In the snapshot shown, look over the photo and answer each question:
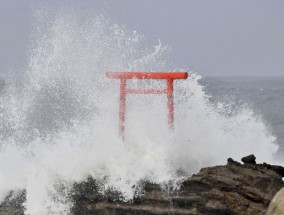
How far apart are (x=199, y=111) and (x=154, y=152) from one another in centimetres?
226

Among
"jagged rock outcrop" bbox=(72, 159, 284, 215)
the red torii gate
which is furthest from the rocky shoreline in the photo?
the red torii gate

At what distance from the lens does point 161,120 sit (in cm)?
916

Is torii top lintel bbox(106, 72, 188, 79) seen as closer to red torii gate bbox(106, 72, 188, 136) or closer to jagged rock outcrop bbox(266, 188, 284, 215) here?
red torii gate bbox(106, 72, 188, 136)

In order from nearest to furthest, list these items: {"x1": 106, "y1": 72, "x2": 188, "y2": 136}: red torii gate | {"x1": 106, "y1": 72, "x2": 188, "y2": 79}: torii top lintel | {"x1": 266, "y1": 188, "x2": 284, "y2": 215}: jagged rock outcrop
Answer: {"x1": 266, "y1": 188, "x2": 284, "y2": 215}: jagged rock outcrop, {"x1": 106, "y1": 72, "x2": 188, "y2": 79}: torii top lintel, {"x1": 106, "y1": 72, "x2": 188, "y2": 136}: red torii gate

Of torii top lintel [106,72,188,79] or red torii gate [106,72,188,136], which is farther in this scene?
red torii gate [106,72,188,136]

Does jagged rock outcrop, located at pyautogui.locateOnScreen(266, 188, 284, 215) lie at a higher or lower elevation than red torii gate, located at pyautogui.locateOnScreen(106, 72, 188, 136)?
lower

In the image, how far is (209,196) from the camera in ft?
22.9

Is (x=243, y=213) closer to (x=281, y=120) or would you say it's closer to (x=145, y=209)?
(x=145, y=209)

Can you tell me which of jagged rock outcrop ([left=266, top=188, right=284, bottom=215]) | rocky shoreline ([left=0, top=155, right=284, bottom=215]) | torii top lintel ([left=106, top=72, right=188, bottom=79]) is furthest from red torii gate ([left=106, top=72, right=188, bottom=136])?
jagged rock outcrop ([left=266, top=188, right=284, bottom=215])

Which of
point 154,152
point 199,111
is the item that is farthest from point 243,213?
point 199,111

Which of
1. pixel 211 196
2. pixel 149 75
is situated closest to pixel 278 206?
pixel 211 196

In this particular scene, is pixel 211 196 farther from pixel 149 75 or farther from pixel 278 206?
pixel 149 75

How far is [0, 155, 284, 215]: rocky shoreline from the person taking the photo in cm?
687

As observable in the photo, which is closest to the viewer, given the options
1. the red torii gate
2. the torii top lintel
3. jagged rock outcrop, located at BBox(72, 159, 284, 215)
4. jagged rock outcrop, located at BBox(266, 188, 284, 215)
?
jagged rock outcrop, located at BBox(266, 188, 284, 215)
